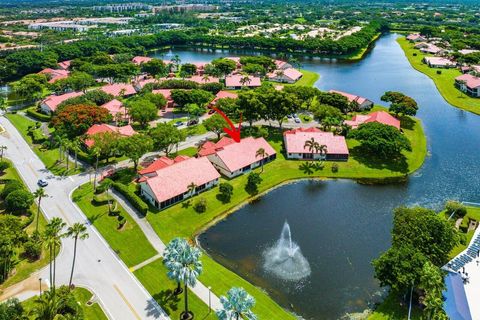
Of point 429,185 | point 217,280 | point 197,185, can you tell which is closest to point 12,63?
point 197,185

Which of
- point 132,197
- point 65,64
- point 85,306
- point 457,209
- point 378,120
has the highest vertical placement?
point 378,120

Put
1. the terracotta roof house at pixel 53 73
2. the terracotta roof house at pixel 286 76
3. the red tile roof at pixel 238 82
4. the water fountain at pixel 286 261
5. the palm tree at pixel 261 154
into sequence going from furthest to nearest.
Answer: the terracotta roof house at pixel 286 76 → the terracotta roof house at pixel 53 73 → the red tile roof at pixel 238 82 → the palm tree at pixel 261 154 → the water fountain at pixel 286 261

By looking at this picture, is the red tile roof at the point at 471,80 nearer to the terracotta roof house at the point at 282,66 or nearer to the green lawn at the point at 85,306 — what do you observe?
the terracotta roof house at the point at 282,66

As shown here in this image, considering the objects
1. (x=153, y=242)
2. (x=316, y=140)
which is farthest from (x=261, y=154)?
(x=153, y=242)

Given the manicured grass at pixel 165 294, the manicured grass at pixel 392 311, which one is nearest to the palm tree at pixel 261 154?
the manicured grass at pixel 165 294

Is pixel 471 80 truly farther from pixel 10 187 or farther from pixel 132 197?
pixel 10 187

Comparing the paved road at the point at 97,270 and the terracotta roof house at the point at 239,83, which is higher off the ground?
the paved road at the point at 97,270

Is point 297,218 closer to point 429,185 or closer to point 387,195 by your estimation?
point 387,195
